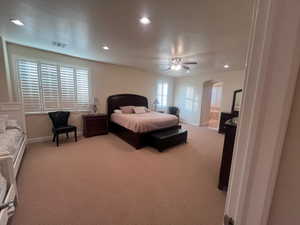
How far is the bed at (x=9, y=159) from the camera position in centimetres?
141

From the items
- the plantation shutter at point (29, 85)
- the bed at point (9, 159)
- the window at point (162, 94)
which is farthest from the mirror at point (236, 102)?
the plantation shutter at point (29, 85)

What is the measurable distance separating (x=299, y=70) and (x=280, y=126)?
0.18 m

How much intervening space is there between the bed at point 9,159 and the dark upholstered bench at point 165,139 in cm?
261

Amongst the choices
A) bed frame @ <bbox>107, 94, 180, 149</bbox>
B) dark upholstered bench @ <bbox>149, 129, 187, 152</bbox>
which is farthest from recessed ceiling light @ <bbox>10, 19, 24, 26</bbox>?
dark upholstered bench @ <bbox>149, 129, 187, 152</bbox>

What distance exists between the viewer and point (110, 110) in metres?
5.08

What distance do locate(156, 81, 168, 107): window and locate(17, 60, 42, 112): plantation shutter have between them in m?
4.70

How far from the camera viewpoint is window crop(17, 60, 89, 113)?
11.6 feet

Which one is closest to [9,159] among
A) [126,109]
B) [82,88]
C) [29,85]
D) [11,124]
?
[11,124]

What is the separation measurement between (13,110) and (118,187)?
3.09 m

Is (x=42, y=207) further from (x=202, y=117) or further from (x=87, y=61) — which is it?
(x=202, y=117)

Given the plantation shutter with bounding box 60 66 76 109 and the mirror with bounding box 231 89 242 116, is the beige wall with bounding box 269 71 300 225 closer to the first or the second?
the plantation shutter with bounding box 60 66 76 109

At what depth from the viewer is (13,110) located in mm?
3117

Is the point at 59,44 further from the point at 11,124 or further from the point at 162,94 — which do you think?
the point at 162,94

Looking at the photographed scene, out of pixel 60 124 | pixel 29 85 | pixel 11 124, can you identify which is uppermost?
pixel 29 85
